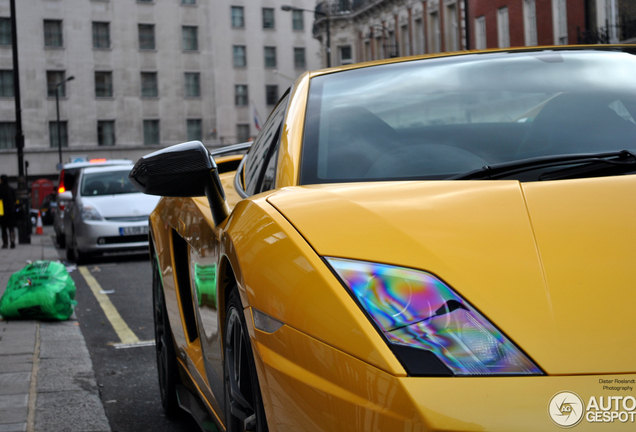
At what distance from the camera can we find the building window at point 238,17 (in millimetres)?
67688

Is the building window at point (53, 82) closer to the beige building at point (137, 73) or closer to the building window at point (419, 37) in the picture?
the beige building at point (137, 73)

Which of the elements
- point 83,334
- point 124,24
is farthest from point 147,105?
point 83,334

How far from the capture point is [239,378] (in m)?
2.24

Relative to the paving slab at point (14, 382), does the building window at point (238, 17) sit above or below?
above

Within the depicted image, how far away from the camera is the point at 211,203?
2.64m

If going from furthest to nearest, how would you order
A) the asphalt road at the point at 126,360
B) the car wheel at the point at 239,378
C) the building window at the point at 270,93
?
the building window at the point at 270,93
the asphalt road at the point at 126,360
the car wheel at the point at 239,378

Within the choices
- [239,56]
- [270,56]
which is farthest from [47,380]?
[270,56]

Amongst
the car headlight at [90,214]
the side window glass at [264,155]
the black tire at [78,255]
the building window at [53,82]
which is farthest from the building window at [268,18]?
the side window glass at [264,155]

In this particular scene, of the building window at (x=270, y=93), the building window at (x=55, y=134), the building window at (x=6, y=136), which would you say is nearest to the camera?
the building window at (x=6, y=136)

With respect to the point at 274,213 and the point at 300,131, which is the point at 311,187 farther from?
the point at 300,131

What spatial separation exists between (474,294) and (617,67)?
1.63 meters

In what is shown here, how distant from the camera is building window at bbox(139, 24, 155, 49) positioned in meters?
62.6

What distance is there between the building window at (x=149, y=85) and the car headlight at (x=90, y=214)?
48887 mm

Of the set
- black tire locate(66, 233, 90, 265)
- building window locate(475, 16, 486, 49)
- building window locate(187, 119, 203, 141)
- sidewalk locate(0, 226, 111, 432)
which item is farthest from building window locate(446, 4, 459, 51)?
sidewalk locate(0, 226, 111, 432)
